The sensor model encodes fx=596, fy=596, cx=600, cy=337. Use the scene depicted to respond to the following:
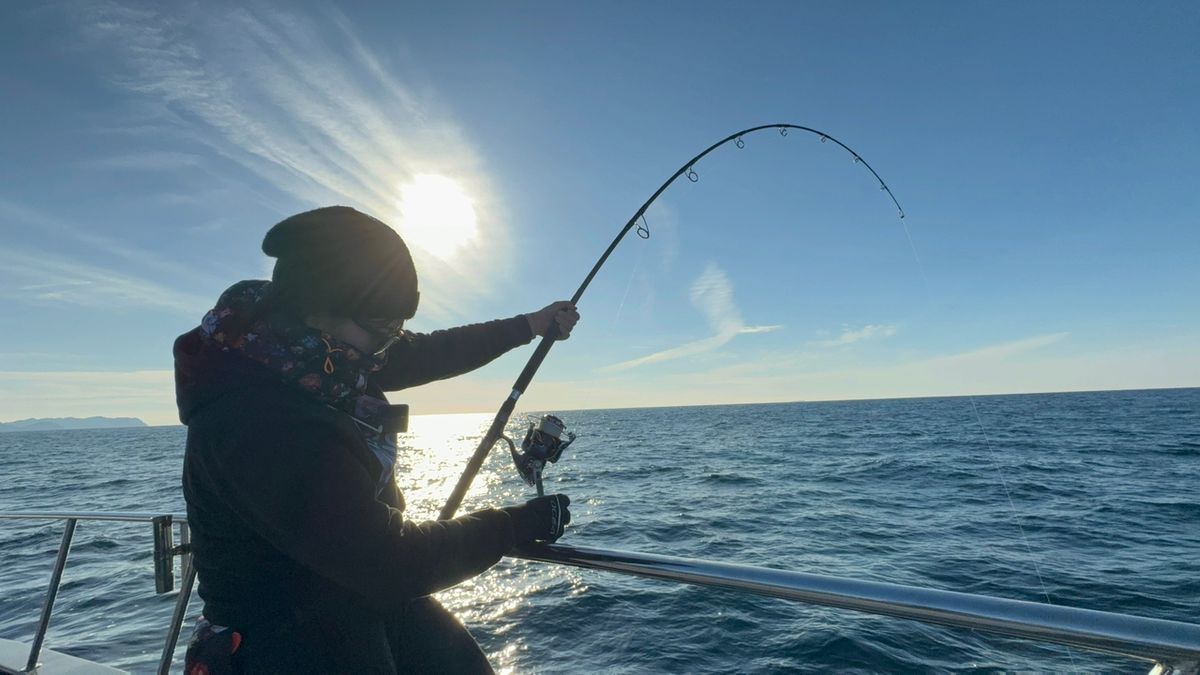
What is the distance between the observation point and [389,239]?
158 centimetres

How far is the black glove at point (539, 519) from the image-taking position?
167 cm

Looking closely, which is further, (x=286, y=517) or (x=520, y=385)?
(x=520, y=385)

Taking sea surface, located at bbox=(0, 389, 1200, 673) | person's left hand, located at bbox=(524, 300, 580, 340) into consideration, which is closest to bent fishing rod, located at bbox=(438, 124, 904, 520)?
person's left hand, located at bbox=(524, 300, 580, 340)

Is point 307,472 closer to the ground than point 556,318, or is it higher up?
closer to the ground

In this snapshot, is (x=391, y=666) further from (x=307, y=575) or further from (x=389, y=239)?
(x=389, y=239)

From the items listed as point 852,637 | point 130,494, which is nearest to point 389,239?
point 852,637

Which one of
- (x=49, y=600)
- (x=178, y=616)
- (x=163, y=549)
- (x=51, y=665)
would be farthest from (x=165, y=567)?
(x=51, y=665)

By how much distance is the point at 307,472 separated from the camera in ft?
4.09

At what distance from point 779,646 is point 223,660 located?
19.5ft

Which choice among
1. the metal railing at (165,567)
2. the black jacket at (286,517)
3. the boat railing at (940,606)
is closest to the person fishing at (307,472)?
the black jacket at (286,517)

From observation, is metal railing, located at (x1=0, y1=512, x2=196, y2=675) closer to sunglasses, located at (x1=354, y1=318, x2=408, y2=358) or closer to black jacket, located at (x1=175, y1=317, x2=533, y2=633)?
black jacket, located at (x1=175, y1=317, x2=533, y2=633)

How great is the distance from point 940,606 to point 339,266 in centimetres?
161

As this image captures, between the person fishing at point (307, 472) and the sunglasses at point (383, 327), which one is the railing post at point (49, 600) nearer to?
the person fishing at point (307, 472)

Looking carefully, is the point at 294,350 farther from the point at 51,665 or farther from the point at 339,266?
the point at 51,665
